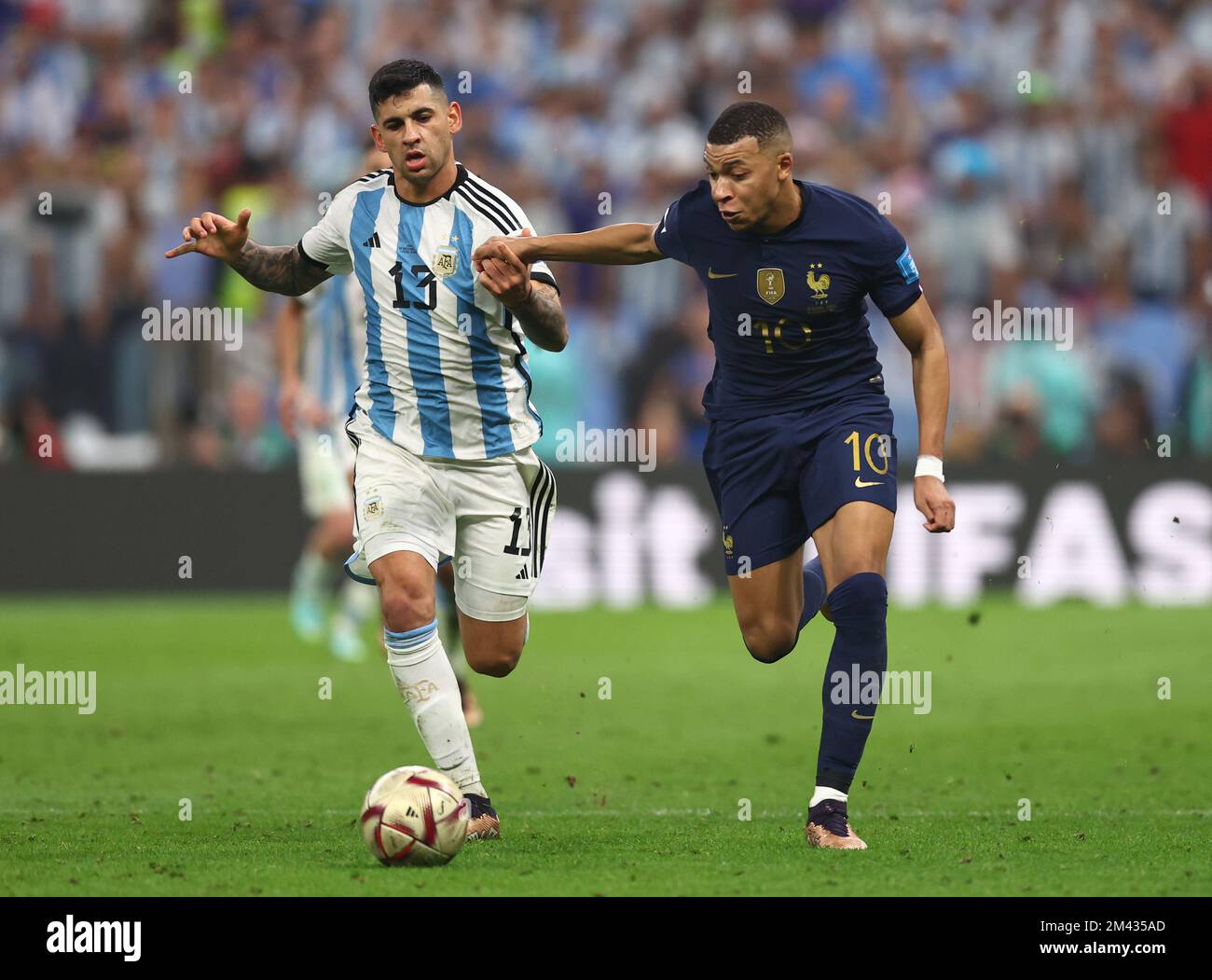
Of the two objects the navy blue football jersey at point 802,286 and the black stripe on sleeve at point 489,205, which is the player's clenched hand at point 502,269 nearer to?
the black stripe on sleeve at point 489,205

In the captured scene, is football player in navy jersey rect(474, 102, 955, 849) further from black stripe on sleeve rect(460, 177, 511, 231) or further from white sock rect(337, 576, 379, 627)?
white sock rect(337, 576, 379, 627)

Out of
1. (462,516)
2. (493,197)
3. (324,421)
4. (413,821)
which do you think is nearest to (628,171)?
(324,421)

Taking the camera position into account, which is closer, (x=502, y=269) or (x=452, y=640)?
(x=502, y=269)

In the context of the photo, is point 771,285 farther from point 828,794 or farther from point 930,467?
point 828,794

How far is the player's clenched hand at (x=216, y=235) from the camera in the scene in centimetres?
719

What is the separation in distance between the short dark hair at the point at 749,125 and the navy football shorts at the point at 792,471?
3.45 feet

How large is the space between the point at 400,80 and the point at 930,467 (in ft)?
7.60

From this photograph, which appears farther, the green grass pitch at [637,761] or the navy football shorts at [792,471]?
the navy football shorts at [792,471]

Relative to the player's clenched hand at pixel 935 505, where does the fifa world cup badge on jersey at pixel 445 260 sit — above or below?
above

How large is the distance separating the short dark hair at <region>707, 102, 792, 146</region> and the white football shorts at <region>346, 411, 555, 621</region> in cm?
148

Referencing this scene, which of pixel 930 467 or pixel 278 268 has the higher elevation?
pixel 278 268

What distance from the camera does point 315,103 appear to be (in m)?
20.0

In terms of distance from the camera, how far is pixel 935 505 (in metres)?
6.66

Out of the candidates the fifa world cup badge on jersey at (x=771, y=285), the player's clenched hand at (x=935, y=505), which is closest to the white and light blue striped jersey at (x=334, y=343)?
the fifa world cup badge on jersey at (x=771, y=285)
